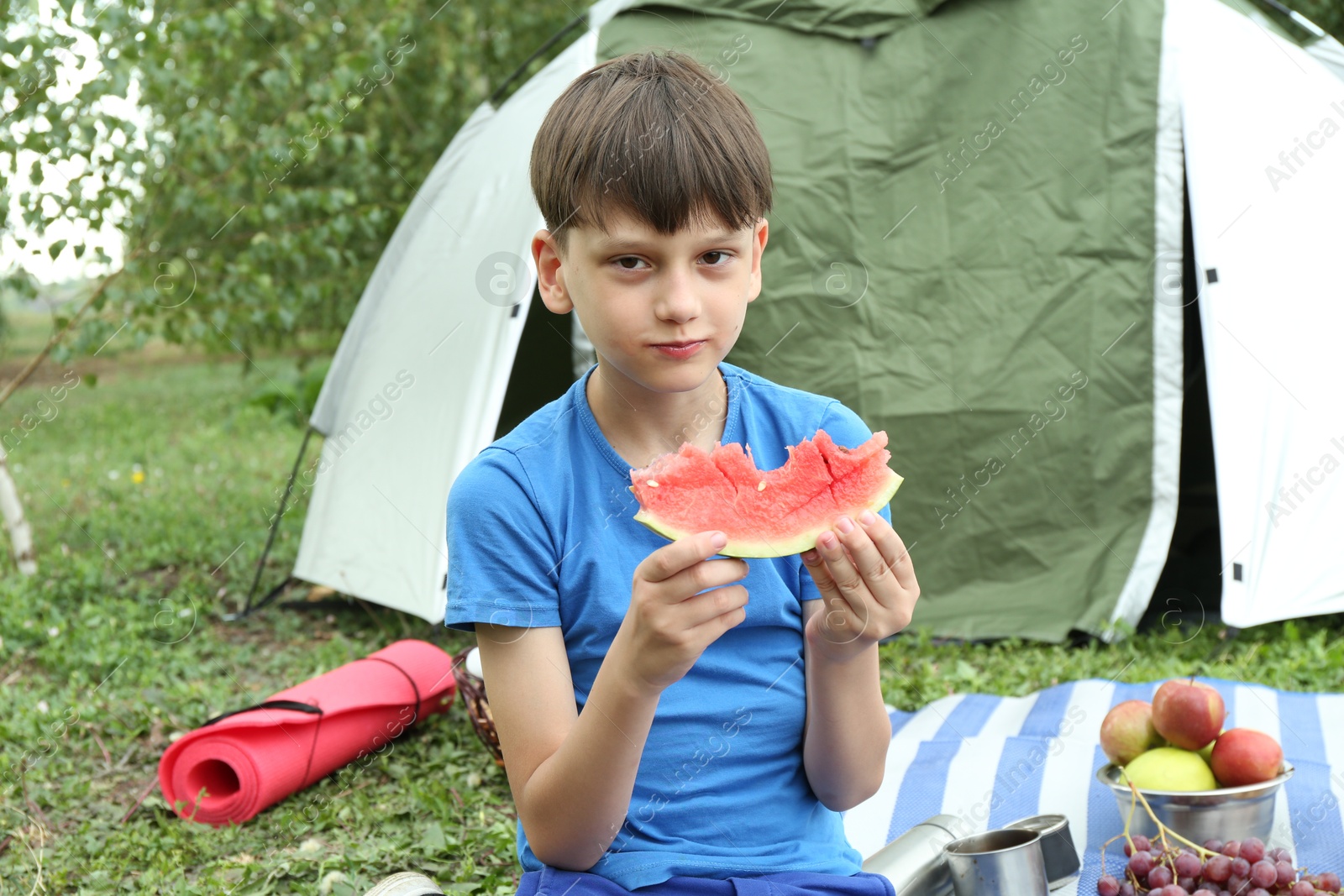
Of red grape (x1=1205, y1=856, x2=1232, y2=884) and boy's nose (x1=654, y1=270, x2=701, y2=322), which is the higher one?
boy's nose (x1=654, y1=270, x2=701, y2=322)

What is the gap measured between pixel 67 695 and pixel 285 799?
4.20 ft

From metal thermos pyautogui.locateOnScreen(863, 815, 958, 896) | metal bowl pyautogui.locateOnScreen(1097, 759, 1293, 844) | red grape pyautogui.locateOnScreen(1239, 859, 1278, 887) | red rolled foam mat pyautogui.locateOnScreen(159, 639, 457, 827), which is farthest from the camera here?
red rolled foam mat pyautogui.locateOnScreen(159, 639, 457, 827)

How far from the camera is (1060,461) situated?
15.0ft

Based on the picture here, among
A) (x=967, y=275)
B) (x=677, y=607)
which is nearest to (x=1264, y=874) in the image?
(x=677, y=607)

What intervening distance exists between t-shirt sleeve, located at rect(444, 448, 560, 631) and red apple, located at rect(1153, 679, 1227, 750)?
175 centimetres

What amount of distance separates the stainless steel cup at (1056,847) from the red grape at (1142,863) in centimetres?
12

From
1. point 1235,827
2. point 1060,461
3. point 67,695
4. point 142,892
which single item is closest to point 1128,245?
point 1060,461

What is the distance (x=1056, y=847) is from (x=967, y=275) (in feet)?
8.65

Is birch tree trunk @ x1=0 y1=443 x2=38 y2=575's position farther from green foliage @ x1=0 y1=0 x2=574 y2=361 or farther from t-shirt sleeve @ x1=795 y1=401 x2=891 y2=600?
t-shirt sleeve @ x1=795 y1=401 x2=891 y2=600

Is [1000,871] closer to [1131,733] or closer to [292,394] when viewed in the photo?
[1131,733]

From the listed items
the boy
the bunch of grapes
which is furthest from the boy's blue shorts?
the bunch of grapes

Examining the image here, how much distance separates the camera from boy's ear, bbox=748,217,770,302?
5.95ft

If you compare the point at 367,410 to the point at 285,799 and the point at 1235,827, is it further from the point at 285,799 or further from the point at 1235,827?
the point at 1235,827

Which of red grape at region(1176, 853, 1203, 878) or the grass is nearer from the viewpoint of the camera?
red grape at region(1176, 853, 1203, 878)
